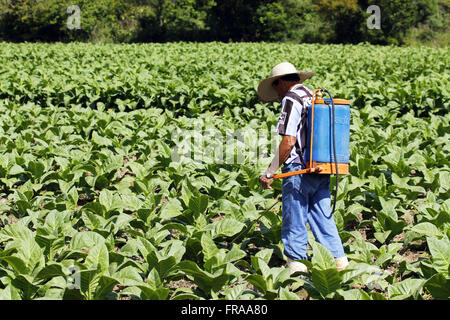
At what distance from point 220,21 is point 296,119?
152 ft

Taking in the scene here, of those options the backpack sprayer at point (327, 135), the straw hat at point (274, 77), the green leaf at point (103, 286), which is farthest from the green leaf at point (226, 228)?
the green leaf at point (103, 286)

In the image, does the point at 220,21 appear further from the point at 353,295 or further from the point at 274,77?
the point at 353,295

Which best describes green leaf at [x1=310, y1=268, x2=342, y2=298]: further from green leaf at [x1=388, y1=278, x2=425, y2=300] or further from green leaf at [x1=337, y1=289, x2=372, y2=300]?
green leaf at [x1=388, y1=278, x2=425, y2=300]

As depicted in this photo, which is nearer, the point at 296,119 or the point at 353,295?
the point at 353,295

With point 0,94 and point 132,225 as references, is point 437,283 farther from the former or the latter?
point 0,94

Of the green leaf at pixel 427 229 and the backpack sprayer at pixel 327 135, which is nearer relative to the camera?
the backpack sprayer at pixel 327 135

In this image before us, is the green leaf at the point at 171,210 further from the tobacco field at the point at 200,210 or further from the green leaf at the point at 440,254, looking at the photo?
the green leaf at the point at 440,254

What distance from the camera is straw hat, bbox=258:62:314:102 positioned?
3.90 m

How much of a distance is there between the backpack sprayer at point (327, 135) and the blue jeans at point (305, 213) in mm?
144

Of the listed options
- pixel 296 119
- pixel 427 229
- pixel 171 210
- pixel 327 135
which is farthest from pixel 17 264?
pixel 427 229

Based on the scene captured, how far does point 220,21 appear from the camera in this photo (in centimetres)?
4806

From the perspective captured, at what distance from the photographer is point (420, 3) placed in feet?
188

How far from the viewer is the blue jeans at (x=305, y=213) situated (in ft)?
12.9
